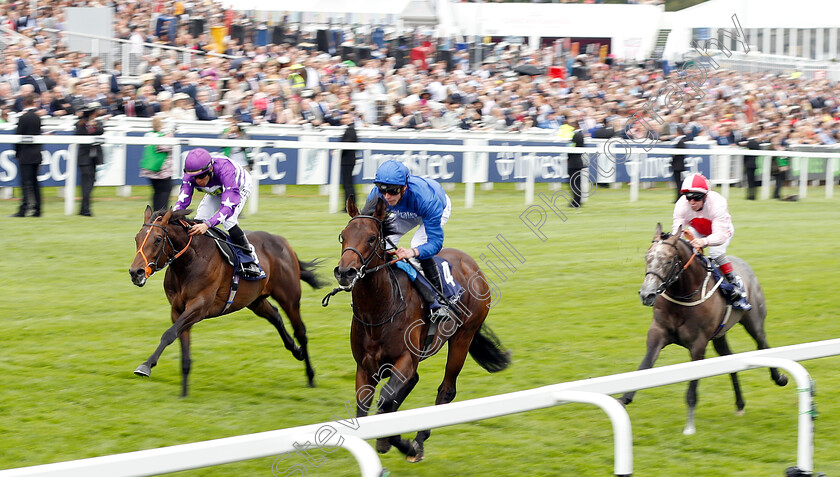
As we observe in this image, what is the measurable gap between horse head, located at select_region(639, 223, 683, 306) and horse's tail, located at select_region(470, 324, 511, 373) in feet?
2.84

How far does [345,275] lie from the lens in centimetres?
402

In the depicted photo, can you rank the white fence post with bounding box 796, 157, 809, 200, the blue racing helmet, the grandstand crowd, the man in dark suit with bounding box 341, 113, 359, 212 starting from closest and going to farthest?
1. the blue racing helmet
2. the man in dark suit with bounding box 341, 113, 359, 212
3. the grandstand crowd
4. the white fence post with bounding box 796, 157, 809, 200

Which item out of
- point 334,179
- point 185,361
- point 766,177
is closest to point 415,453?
point 185,361

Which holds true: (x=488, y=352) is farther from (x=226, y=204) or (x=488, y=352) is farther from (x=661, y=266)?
(x=226, y=204)

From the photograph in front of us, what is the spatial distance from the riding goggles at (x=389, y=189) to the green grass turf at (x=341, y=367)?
4.16 ft

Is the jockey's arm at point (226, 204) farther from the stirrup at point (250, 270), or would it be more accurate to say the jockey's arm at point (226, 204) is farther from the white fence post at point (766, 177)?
the white fence post at point (766, 177)

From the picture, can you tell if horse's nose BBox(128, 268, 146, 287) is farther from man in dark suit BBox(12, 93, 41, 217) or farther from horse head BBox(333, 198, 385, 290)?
man in dark suit BBox(12, 93, 41, 217)

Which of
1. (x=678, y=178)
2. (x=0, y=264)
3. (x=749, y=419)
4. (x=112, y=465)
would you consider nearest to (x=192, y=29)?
(x=678, y=178)

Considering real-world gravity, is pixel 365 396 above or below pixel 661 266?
below

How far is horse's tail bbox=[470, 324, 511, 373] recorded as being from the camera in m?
5.35

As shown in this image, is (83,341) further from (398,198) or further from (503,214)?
(503,214)

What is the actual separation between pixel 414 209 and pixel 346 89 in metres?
11.8

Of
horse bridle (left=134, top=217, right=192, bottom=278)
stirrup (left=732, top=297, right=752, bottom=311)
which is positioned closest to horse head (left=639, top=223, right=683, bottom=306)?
stirrup (left=732, top=297, right=752, bottom=311)

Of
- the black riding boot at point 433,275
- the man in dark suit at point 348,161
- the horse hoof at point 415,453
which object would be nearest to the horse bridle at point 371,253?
the black riding boot at point 433,275
